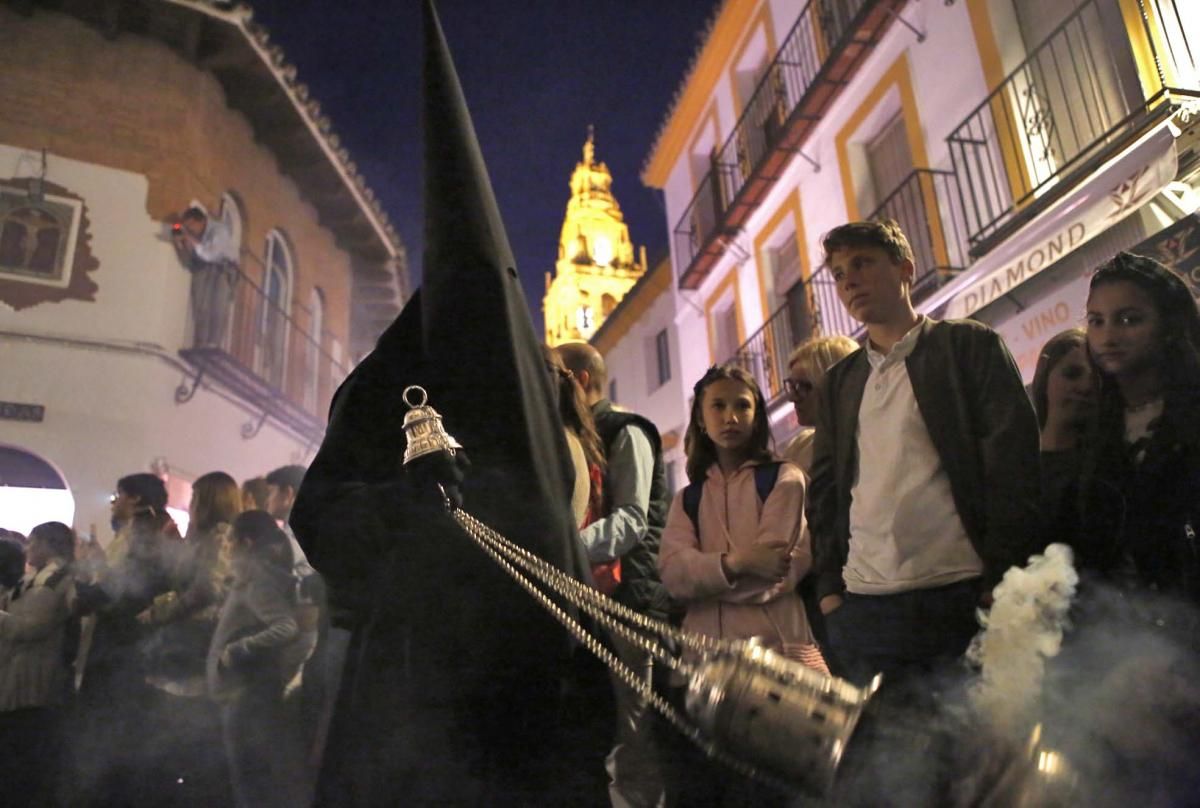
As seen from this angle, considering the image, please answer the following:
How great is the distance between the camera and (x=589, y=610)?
113 cm

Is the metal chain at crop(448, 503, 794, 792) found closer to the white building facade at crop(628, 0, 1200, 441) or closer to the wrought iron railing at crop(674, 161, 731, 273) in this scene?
the white building facade at crop(628, 0, 1200, 441)

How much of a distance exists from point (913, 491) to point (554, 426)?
3.01ft

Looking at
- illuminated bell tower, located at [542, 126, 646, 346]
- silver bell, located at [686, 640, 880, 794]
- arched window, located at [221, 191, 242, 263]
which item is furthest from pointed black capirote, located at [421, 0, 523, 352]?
illuminated bell tower, located at [542, 126, 646, 346]

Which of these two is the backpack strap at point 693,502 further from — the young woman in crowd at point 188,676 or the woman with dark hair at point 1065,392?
the young woman in crowd at point 188,676

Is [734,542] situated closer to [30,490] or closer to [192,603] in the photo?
[192,603]

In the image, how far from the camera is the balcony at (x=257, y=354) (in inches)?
308

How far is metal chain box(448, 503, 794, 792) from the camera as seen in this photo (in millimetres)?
955

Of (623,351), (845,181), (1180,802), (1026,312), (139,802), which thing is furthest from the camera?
(623,351)

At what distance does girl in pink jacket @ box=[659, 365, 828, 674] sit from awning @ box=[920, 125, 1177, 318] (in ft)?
9.82

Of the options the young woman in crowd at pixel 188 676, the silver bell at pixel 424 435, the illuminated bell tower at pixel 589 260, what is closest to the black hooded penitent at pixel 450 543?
the silver bell at pixel 424 435

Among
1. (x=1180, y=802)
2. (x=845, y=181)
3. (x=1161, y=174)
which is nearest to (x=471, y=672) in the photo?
(x=1180, y=802)

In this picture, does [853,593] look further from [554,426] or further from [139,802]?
[139,802]

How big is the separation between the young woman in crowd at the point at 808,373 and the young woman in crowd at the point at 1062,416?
27.1 inches

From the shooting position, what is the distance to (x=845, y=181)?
27.2 feet
